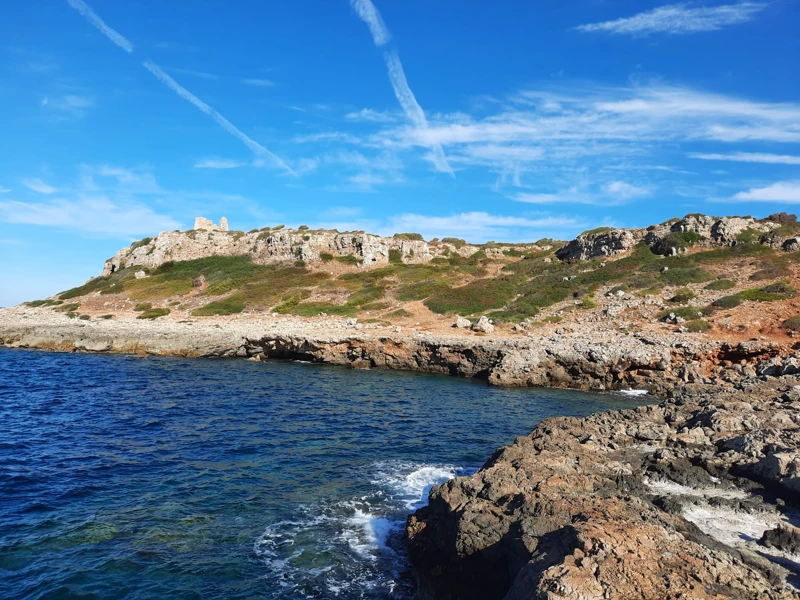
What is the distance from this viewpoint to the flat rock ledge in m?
28.9

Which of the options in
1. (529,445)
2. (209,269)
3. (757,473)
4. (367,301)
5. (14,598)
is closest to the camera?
(14,598)

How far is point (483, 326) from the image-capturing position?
38281 millimetres

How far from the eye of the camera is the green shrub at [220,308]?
48.8 metres

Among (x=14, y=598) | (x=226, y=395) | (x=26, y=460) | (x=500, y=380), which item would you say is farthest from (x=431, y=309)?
(x=14, y=598)

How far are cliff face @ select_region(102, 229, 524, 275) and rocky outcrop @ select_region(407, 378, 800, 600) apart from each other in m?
55.3

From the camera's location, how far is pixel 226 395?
24.5 metres

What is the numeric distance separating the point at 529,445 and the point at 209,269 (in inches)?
2414

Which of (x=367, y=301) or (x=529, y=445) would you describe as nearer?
(x=529, y=445)

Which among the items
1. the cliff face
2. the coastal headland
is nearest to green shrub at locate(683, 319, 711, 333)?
the coastal headland

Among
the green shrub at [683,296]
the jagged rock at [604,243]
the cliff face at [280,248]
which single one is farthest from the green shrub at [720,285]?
the cliff face at [280,248]

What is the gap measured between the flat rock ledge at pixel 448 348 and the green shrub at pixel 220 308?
259cm

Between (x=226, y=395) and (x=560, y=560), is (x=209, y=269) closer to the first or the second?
(x=226, y=395)

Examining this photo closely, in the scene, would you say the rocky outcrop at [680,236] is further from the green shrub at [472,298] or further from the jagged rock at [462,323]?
the jagged rock at [462,323]

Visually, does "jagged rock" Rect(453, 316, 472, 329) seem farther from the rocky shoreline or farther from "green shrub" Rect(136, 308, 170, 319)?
"green shrub" Rect(136, 308, 170, 319)
